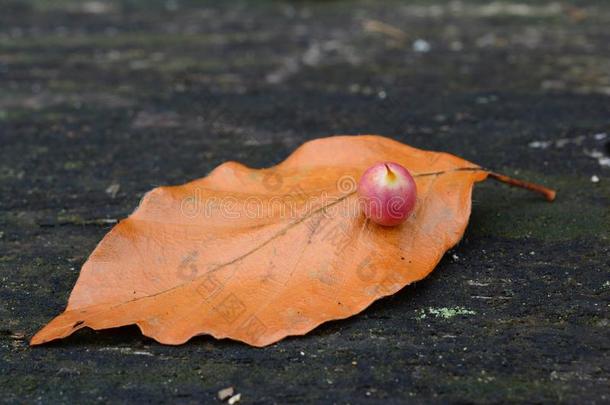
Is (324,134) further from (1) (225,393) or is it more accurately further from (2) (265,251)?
(1) (225,393)

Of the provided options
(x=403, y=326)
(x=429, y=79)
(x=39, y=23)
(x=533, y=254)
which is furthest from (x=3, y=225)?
(x=39, y=23)

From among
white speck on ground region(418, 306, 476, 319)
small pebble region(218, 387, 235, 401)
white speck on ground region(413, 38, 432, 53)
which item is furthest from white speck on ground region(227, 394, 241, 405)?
white speck on ground region(413, 38, 432, 53)

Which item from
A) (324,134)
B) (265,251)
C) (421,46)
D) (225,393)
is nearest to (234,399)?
(225,393)

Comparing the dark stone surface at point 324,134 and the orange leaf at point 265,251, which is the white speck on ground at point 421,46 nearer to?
the dark stone surface at point 324,134

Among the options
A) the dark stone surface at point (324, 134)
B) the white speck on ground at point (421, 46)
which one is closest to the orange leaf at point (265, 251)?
the dark stone surface at point (324, 134)

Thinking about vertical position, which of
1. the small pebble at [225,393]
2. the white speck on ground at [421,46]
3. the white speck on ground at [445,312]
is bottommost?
the white speck on ground at [445,312]
